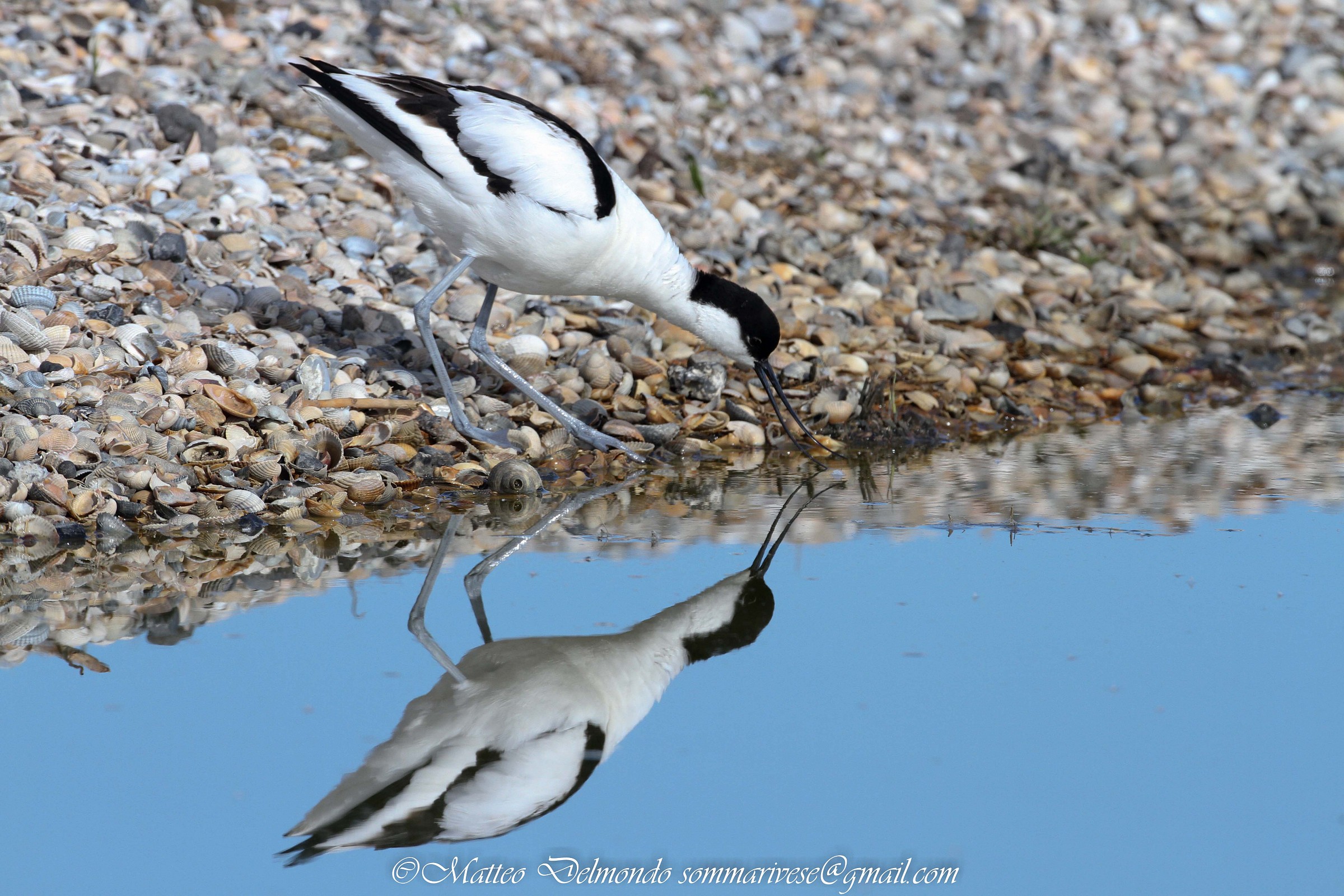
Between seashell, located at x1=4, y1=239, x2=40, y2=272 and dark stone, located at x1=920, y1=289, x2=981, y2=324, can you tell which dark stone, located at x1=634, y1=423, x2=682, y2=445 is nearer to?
dark stone, located at x1=920, y1=289, x2=981, y2=324

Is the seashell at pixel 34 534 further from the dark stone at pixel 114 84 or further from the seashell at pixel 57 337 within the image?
the dark stone at pixel 114 84

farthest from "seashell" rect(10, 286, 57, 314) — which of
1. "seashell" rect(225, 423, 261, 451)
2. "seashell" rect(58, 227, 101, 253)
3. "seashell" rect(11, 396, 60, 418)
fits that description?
"seashell" rect(225, 423, 261, 451)

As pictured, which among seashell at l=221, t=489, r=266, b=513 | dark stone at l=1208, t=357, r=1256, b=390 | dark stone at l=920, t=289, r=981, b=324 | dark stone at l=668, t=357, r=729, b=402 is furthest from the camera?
dark stone at l=920, t=289, r=981, b=324

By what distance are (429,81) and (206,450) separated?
1.23 metres

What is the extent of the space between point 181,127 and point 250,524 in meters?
2.26

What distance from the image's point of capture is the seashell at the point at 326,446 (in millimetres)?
3590

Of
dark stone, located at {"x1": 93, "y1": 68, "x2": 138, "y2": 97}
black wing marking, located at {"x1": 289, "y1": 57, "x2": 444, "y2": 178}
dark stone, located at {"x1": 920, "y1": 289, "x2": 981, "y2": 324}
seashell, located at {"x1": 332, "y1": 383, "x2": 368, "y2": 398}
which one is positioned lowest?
dark stone, located at {"x1": 93, "y1": 68, "x2": 138, "y2": 97}

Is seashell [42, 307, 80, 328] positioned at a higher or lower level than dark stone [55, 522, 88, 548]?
higher

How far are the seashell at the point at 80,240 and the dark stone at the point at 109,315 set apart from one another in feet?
1.15

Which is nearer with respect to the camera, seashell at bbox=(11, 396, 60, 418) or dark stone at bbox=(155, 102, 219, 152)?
seashell at bbox=(11, 396, 60, 418)

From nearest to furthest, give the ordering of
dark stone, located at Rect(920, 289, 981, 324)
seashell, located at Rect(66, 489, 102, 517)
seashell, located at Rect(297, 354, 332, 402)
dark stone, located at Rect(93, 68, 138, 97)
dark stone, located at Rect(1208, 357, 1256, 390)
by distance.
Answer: seashell, located at Rect(66, 489, 102, 517)
seashell, located at Rect(297, 354, 332, 402)
dark stone, located at Rect(1208, 357, 1256, 390)
dark stone, located at Rect(920, 289, 981, 324)
dark stone, located at Rect(93, 68, 138, 97)

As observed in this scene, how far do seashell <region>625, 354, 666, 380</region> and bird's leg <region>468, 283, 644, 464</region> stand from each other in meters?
0.33

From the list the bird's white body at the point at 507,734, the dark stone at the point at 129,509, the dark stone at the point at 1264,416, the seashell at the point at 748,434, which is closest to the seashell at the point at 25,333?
the dark stone at the point at 129,509

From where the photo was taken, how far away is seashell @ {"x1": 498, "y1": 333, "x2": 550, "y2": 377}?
13.9 feet
